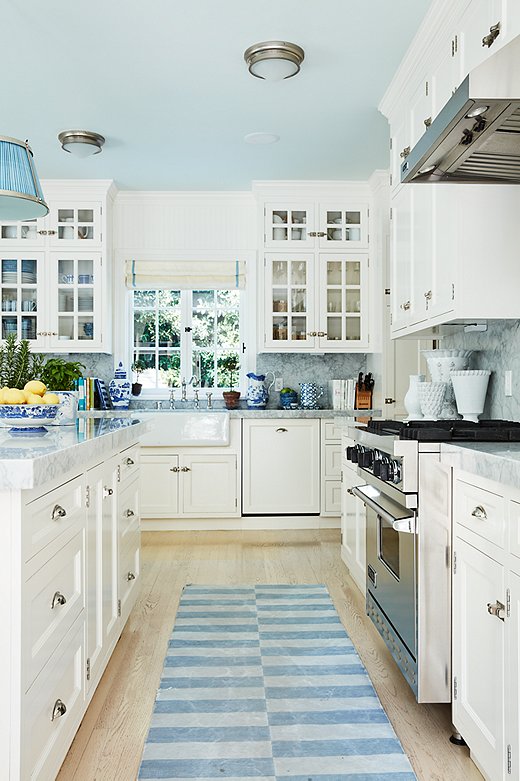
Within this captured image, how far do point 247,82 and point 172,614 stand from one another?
2.76 meters

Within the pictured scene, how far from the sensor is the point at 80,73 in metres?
3.65

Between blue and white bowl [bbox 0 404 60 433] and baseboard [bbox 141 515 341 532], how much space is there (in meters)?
3.29

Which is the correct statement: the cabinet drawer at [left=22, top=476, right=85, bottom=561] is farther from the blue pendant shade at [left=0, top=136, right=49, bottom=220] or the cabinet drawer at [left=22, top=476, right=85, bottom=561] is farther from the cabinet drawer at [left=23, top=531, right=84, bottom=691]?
the blue pendant shade at [left=0, top=136, right=49, bottom=220]

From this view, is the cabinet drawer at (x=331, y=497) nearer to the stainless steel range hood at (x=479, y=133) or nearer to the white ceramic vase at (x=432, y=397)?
the white ceramic vase at (x=432, y=397)

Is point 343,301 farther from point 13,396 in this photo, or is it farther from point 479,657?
point 479,657

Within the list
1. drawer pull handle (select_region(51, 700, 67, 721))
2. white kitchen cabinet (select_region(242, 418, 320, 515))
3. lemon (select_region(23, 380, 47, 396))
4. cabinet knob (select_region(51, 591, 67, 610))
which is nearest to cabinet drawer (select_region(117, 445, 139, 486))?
lemon (select_region(23, 380, 47, 396))

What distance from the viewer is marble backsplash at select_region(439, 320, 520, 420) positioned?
2938mm

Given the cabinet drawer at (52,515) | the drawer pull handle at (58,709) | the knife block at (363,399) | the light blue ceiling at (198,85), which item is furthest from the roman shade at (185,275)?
the drawer pull handle at (58,709)

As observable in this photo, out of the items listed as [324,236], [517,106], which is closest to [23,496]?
[517,106]

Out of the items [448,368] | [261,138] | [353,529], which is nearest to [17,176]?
[448,368]

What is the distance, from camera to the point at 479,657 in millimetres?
1894

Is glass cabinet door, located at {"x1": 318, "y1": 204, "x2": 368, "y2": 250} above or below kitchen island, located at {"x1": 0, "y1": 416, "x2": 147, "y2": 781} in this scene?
above

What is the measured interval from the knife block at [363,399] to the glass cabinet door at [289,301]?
0.56 meters

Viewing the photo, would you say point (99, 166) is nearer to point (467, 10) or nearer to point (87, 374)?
point (87, 374)
